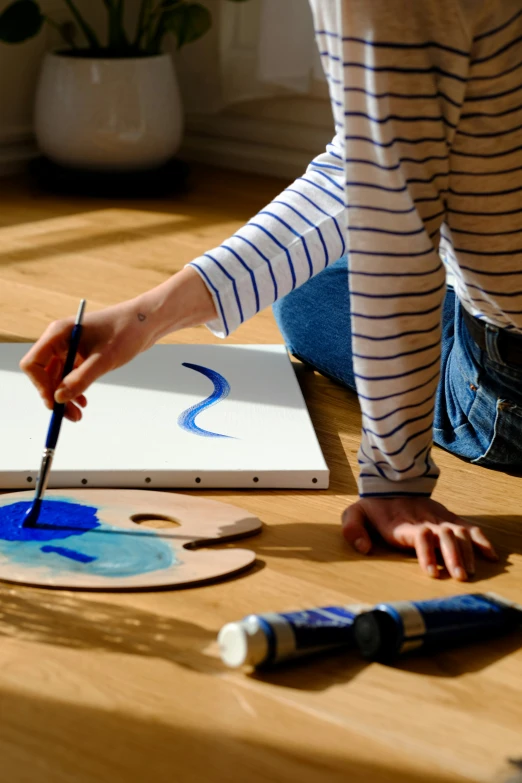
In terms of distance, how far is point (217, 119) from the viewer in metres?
2.69

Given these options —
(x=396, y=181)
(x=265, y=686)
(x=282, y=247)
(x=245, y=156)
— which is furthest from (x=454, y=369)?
(x=245, y=156)

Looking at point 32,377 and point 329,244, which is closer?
point 32,377

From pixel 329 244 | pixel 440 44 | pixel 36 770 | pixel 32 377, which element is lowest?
pixel 36 770

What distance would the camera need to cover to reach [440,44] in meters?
0.72

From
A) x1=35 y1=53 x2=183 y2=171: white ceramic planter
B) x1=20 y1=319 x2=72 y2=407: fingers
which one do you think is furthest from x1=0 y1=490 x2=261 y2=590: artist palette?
x1=35 y1=53 x2=183 y2=171: white ceramic planter

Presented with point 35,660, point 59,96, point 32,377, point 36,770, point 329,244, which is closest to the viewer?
point 36,770

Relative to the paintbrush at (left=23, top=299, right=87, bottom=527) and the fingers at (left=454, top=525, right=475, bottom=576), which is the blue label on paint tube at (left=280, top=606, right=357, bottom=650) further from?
the paintbrush at (left=23, top=299, right=87, bottom=527)

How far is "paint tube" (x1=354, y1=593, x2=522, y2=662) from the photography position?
716mm

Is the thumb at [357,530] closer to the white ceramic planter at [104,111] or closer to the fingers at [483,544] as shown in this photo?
the fingers at [483,544]

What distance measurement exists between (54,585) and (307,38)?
1857 millimetres

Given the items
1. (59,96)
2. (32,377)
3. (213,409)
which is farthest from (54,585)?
(59,96)

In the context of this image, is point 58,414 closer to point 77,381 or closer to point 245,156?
point 77,381

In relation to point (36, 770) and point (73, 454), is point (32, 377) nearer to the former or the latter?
point (73, 454)

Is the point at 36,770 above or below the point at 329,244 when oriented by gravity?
below
